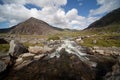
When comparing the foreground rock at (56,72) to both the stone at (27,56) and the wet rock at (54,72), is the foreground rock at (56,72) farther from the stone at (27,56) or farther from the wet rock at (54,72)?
the stone at (27,56)

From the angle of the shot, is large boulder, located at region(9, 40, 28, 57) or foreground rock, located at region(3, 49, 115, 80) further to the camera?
large boulder, located at region(9, 40, 28, 57)

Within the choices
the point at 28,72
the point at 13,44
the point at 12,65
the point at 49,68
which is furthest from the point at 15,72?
the point at 13,44

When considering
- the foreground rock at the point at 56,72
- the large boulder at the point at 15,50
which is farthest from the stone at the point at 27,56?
the foreground rock at the point at 56,72

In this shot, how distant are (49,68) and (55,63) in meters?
5.32

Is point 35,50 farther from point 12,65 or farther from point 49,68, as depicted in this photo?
point 49,68

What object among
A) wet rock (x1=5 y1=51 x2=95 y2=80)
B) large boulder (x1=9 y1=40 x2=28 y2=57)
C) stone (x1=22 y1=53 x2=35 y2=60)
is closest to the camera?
wet rock (x1=5 y1=51 x2=95 y2=80)

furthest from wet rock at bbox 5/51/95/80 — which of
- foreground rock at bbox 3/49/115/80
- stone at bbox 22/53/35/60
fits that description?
stone at bbox 22/53/35/60

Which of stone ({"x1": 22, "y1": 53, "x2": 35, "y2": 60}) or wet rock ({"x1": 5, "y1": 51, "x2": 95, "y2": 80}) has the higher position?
stone ({"x1": 22, "y1": 53, "x2": 35, "y2": 60})

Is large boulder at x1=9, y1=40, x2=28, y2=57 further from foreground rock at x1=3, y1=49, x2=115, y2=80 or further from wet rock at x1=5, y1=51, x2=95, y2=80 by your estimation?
wet rock at x1=5, y1=51, x2=95, y2=80

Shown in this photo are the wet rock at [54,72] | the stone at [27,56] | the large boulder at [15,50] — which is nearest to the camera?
the wet rock at [54,72]

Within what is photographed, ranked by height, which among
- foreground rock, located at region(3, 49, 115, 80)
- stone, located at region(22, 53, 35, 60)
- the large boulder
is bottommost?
foreground rock, located at region(3, 49, 115, 80)

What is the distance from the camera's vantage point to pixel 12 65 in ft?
142

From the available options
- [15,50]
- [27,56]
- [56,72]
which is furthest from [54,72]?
[15,50]

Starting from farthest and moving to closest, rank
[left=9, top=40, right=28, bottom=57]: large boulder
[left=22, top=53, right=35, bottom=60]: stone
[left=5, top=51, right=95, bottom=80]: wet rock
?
[left=22, top=53, right=35, bottom=60]: stone, [left=9, top=40, right=28, bottom=57]: large boulder, [left=5, top=51, right=95, bottom=80]: wet rock
